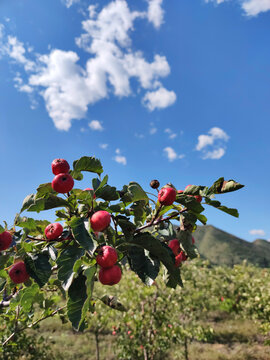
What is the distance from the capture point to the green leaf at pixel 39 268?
4.15 feet

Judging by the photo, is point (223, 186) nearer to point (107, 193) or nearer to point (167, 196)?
point (167, 196)

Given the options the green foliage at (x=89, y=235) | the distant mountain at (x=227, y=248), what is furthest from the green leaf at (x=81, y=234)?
the distant mountain at (x=227, y=248)

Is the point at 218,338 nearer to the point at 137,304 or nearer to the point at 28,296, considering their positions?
the point at 137,304

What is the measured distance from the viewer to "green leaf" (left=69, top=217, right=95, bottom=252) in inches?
44.9

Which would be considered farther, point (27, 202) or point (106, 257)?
point (27, 202)

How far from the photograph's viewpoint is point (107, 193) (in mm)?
1385

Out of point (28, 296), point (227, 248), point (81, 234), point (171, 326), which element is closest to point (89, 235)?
point (81, 234)

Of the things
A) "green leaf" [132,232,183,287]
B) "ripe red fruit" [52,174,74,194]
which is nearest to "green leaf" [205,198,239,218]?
"green leaf" [132,232,183,287]

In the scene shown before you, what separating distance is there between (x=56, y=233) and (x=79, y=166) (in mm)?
385

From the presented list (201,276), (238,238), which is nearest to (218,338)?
(201,276)

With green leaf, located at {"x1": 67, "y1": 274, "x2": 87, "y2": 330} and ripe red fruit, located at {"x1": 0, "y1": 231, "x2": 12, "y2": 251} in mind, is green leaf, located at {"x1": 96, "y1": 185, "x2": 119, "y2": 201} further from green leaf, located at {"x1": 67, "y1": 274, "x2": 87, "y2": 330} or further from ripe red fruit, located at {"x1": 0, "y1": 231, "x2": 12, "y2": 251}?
ripe red fruit, located at {"x1": 0, "y1": 231, "x2": 12, "y2": 251}

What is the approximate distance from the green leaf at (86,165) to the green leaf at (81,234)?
0.30m

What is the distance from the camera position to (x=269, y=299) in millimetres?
8414

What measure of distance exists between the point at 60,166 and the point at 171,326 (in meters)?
7.53
